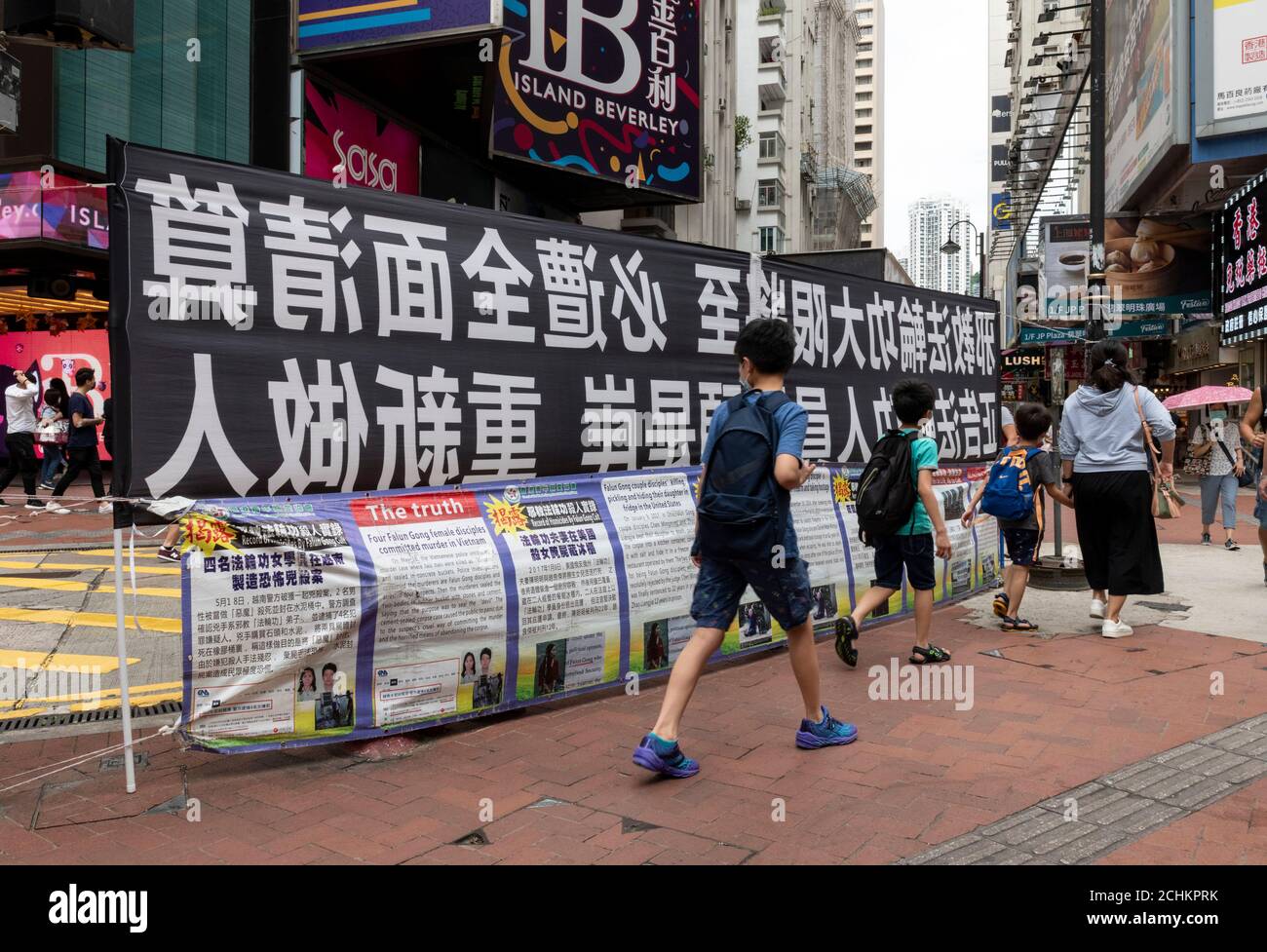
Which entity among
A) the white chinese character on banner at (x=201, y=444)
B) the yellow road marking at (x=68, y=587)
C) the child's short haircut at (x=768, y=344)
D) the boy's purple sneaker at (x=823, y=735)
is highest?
the child's short haircut at (x=768, y=344)

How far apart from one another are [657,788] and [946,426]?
5.07 meters

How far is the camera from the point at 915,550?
19.4 ft

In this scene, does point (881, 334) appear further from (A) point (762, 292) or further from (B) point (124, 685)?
(B) point (124, 685)

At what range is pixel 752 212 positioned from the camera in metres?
49.5

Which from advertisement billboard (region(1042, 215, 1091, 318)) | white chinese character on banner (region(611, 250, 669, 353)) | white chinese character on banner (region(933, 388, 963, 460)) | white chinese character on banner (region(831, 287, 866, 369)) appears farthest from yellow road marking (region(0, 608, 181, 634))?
advertisement billboard (region(1042, 215, 1091, 318))

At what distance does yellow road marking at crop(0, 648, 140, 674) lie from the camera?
5844 millimetres

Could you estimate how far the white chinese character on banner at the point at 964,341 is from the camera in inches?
323

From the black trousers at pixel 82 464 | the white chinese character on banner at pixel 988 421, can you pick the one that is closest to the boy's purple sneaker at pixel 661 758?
the white chinese character on banner at pixel 988 421

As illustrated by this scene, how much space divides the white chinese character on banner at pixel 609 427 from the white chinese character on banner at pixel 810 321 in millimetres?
1548

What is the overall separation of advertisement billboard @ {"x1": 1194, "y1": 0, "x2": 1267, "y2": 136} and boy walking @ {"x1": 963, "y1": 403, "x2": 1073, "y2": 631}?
645 inches

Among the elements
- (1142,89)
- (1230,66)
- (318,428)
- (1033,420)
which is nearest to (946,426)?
(1033,420)

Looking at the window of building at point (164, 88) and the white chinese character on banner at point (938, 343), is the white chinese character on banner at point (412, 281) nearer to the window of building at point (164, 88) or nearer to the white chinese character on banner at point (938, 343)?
the white chinese character on banner at point (938, 343)

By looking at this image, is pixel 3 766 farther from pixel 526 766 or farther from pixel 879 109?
pixel 879 109

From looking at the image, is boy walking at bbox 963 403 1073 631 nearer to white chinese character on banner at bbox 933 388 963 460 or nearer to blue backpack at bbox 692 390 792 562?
white chinese character on banner at bbox 933 388 963 460
